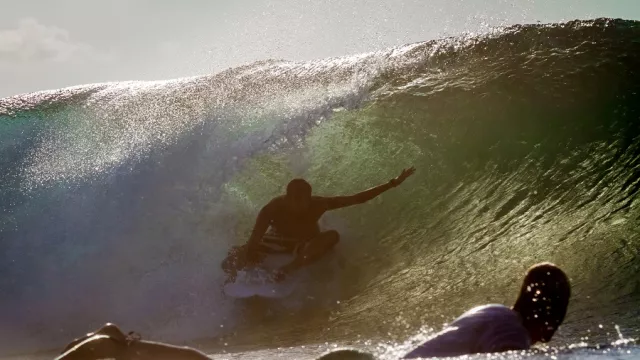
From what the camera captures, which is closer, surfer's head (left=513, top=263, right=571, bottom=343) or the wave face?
surfer's head (left=513, top=263, right=571, bottom=343)

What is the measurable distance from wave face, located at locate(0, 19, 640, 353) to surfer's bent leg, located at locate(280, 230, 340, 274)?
110 millimetres

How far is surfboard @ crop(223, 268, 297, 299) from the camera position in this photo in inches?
307

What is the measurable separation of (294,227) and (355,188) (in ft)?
4.94

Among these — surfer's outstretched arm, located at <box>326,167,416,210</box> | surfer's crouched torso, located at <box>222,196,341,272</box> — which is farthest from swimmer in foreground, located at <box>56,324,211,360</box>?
surfer's outstretched arm, located at <box>326,167,416,210</box>

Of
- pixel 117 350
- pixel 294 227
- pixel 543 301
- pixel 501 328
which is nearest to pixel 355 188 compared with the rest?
pixel 294 227

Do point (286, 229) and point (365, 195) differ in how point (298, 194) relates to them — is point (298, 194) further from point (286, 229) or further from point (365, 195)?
point (365, 195)

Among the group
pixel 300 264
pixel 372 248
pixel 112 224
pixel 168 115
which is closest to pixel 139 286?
pixel 112 224

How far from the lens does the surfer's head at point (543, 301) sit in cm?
351

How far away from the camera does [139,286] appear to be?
28.3 ft

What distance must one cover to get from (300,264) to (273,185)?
1784 mm

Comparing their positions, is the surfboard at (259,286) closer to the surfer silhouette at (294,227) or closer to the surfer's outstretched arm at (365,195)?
the surfer silhouette at (294,227)

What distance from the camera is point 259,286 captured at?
7859 mm

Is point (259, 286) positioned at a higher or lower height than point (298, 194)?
lower

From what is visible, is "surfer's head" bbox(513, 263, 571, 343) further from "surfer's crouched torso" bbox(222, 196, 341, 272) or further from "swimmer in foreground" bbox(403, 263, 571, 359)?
"surfer's crouched torso" bbox(222, 196, 341, 272)
